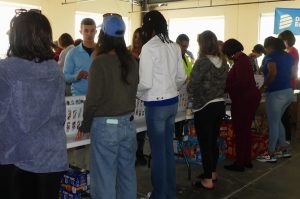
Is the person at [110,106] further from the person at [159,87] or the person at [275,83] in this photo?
the person at [275,83]

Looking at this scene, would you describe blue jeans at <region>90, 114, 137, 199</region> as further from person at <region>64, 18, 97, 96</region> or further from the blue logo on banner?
the blue logo on banner

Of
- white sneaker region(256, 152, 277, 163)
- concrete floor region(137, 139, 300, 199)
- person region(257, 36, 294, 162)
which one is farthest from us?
white sneaker region(256, 152, 277, 163)

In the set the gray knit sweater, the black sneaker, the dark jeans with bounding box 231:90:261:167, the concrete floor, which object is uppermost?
the gray knit sweater

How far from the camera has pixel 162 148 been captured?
2.45 meters

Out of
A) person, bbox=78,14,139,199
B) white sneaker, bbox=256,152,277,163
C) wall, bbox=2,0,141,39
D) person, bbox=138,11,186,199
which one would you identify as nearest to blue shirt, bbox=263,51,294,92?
white sneaker, bbox=256,152,277,163

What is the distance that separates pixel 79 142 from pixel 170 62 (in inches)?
31.1

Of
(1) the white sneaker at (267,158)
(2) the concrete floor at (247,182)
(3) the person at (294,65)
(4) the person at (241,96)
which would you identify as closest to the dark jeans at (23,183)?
(2) the concrete floor at (247,182)

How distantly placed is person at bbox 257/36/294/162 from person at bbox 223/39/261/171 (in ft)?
1.36

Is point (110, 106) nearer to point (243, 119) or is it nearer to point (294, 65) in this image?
point (243, 119)

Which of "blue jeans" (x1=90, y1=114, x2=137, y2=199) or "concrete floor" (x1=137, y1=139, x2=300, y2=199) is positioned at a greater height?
"blue jeans" (x1=90, y1=114, x2=137, y2=199)

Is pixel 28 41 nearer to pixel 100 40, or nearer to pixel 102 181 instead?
pixel 100 40

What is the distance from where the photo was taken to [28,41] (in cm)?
128

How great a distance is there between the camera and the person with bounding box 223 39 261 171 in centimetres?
334

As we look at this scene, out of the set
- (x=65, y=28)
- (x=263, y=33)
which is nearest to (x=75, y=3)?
(x=65, y=28)
